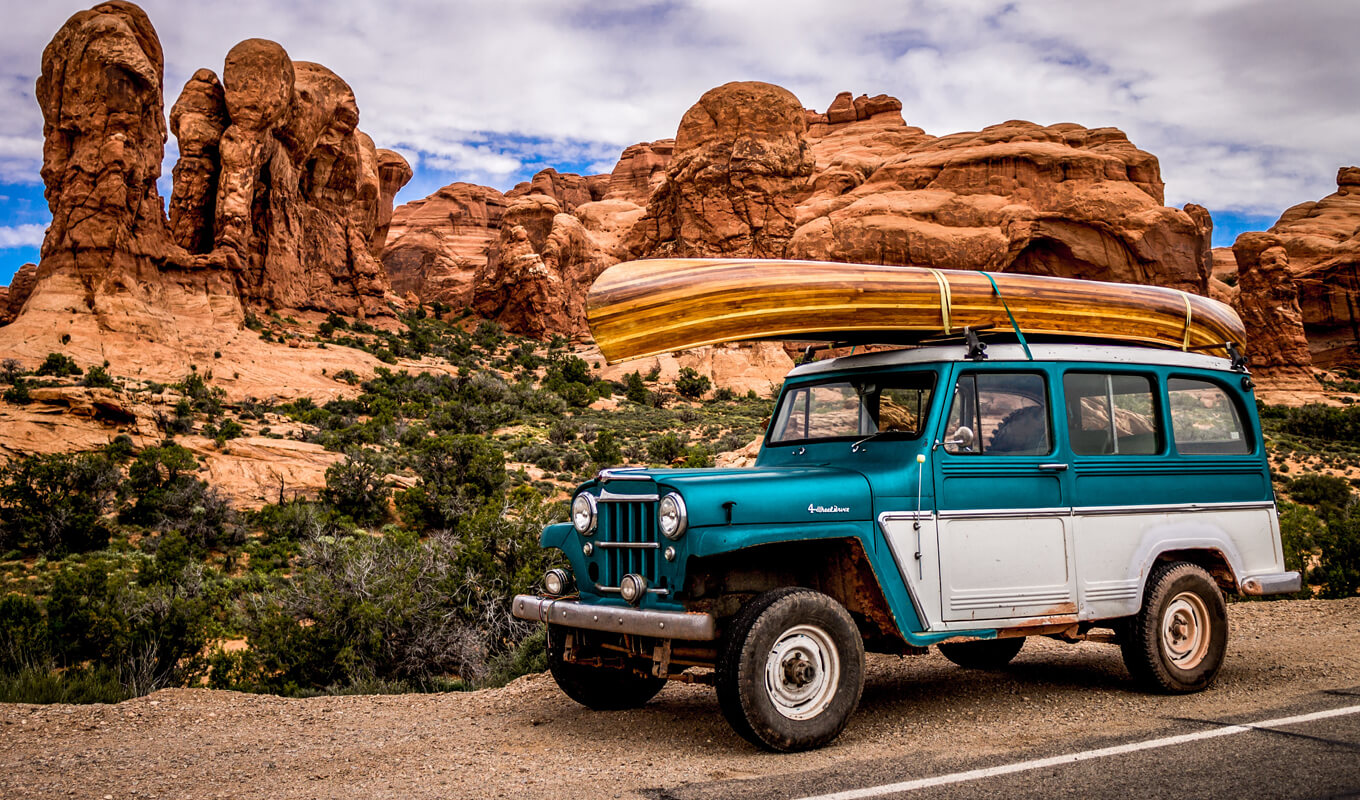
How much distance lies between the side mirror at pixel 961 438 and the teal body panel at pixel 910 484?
64 mm

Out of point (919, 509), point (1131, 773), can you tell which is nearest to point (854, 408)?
point (919, 509)

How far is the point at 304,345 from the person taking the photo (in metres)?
46.0

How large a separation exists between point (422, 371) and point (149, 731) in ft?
147

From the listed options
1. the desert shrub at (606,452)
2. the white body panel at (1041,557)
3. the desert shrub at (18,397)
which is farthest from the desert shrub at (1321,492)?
the desert shrub at (18,397)

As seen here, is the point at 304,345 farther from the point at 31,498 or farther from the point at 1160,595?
the point at 1160,595

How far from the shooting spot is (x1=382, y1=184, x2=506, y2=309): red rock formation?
88688mm

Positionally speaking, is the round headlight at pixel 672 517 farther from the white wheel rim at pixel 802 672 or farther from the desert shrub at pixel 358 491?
the desert shrub at pixel 358 491

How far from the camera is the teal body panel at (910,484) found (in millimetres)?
5078

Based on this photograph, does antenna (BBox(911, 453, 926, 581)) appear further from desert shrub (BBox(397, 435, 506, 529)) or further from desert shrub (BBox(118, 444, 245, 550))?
desert shrub (BBox(118, 444, 245, 550))

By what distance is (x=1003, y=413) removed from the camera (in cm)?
616

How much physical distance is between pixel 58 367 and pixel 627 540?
3877cm

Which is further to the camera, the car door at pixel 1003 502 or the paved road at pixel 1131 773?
the car door at pixel 1003 502

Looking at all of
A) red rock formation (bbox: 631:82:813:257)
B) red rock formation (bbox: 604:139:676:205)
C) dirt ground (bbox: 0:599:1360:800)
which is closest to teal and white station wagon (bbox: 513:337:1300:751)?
dirt ground (bbox: 0:599:1360:800)

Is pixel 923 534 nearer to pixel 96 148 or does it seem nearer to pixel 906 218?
pixel 96 148
